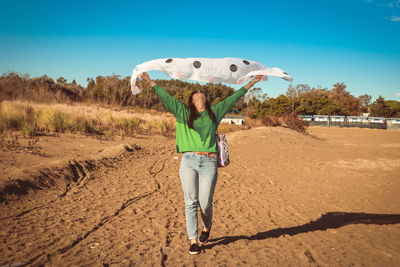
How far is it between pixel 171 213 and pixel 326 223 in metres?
2.68

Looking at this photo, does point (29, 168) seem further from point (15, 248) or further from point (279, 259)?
point (279, 259)

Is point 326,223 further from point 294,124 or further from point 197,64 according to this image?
point 294,124

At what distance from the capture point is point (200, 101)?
3055mm

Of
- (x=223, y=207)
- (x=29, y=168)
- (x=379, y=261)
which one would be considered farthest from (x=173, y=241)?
(x=29, y=168)

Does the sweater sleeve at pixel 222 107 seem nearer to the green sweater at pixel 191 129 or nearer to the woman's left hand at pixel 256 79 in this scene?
the green sweater at pixel 191 129

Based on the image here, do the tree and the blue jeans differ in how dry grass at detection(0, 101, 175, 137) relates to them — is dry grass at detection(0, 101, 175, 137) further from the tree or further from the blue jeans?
the tree

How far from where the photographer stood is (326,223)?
4574 mm

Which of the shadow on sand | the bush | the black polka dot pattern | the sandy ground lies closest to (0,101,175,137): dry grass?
the sandy ground

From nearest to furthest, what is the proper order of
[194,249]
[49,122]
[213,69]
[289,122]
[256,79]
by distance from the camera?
[194,249] → [256,79] → [213,69] → [49,122] → [289,122]

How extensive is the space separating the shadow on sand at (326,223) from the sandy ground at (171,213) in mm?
17

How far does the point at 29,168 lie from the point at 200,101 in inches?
182

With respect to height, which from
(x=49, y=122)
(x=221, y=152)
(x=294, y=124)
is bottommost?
(x=294, y=124)

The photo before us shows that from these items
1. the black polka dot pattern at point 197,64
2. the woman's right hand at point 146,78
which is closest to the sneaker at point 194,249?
the woman's right hand at point 146,78

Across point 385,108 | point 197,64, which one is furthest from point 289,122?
point 385,108
